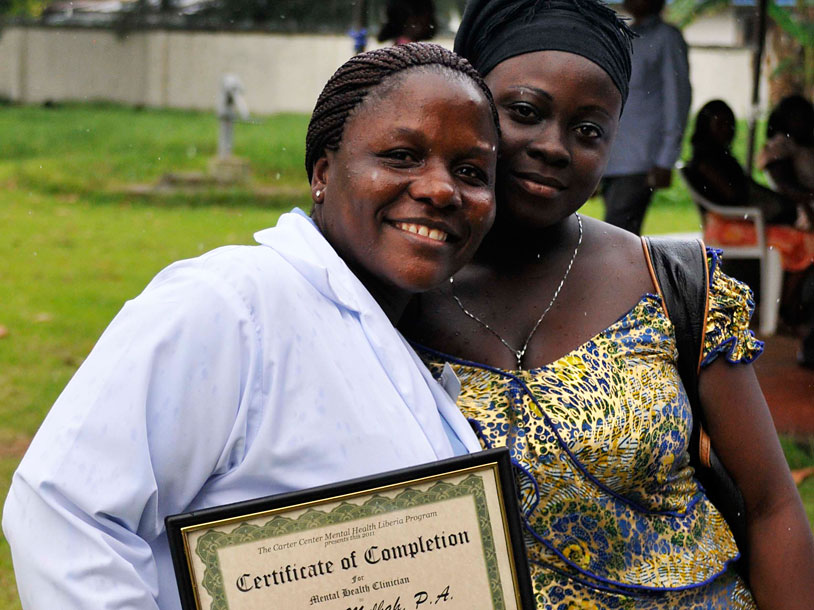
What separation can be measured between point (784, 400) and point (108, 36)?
1279cm

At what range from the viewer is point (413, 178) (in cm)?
174

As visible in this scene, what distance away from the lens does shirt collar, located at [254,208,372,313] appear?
1.69 metres

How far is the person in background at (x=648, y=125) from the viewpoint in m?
6.33

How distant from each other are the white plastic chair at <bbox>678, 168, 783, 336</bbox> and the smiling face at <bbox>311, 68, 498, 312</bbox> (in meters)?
5.74

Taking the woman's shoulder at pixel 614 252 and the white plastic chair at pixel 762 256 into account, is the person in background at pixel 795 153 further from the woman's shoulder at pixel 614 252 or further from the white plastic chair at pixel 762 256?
A: the woman's shoulder at pixel 614 252

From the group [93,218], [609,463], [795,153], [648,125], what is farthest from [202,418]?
[93,218]

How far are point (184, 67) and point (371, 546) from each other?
52.8 ft

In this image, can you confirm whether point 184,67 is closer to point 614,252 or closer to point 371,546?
point 614,252

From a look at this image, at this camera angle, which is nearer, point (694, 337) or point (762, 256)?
point (694, 337)

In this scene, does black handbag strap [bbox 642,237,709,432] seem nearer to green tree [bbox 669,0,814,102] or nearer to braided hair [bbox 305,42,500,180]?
braided hair [bbox 305,42,500,180]

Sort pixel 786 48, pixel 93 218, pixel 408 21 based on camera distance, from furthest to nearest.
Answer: pixel 786 48, pixel 93 218, pixel 408 21

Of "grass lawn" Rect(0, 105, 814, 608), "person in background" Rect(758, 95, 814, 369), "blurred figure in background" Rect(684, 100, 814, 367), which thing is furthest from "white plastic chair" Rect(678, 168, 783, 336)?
"grass lawn" Rect(0, 105, 814, 608)

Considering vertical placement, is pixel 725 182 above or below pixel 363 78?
below

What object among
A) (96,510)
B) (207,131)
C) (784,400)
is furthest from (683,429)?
(207,131)
